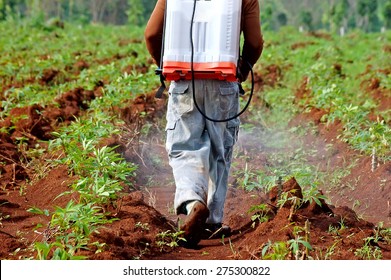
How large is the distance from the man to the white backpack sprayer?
0.46 ft

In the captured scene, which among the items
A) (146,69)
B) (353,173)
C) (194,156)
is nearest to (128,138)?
(353,173)

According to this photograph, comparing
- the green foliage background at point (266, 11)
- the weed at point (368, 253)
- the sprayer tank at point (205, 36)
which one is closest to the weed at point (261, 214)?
the weed at point (368, 253)


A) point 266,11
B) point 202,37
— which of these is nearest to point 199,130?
point 202,37

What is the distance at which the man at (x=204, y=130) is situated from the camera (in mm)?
5168

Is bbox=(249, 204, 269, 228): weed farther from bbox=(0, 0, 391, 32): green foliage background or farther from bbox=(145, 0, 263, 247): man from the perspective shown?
bbox=(0, 0, 391, 32): green foliage background

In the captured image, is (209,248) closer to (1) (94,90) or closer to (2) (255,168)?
(2) (255,168)

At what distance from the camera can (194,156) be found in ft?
17.1

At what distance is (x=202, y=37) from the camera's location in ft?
16.9

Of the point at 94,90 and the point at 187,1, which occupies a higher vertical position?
the point at 187,1

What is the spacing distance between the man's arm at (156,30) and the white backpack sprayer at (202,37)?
5.5 inches

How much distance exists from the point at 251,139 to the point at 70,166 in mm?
3127

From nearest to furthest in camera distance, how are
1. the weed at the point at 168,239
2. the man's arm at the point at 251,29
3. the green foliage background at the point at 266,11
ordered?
the weed at the point at 168,239, the man's arm at the point at 251,29, the green foliage background at the point at 266,11

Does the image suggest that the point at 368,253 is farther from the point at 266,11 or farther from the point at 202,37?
the point at 266,11

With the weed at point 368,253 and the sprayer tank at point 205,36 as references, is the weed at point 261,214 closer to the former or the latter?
the weed at point 368,253
